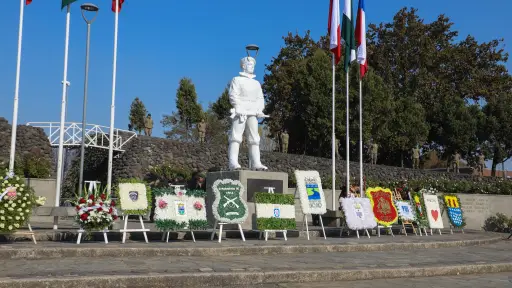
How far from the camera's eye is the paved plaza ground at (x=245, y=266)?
7.44 metres

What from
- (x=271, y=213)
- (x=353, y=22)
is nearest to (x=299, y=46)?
(x=353, y=22)

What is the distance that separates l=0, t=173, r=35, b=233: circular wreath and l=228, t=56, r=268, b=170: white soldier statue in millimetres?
5705

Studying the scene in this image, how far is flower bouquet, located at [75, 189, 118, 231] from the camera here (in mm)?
10766

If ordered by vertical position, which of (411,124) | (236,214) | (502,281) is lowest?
(502,281)

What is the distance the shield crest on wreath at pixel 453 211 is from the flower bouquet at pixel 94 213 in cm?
1080

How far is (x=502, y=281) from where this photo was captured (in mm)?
8727

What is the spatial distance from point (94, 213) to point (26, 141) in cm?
1818

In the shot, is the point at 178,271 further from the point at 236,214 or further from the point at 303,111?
the point at 303,111

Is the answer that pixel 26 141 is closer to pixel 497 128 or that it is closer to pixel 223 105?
pixel 223 105

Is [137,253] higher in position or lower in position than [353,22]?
lower

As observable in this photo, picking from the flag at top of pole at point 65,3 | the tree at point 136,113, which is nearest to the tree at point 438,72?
the tree at point 136,113

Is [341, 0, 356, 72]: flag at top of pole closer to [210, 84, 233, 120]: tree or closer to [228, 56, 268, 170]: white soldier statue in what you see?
[228, 56, 268, 170]: white soldier statue

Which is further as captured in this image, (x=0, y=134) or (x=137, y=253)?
(x=0, y=134)

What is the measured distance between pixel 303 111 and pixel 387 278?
34.3 meters
